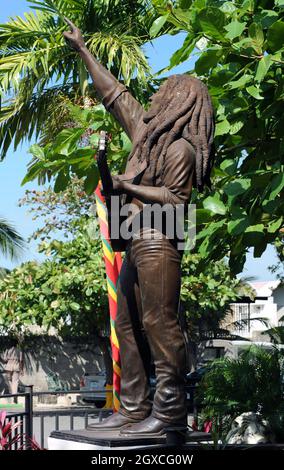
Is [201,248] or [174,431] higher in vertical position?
[201,248]

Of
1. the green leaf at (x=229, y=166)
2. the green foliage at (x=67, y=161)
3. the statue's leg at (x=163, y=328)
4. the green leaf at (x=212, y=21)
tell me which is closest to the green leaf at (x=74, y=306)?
the green foliage at (x=67, y=161)

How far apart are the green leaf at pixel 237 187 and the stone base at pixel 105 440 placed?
5.88 ft

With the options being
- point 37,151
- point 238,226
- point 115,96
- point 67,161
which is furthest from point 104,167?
point 37,151

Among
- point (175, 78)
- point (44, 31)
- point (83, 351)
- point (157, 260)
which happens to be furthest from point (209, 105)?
point (83, 351)

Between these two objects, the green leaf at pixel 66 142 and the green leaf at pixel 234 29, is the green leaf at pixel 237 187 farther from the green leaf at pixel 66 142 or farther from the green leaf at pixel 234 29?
the green leaf at pixel 66 142

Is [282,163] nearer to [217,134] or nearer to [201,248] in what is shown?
[217,134]

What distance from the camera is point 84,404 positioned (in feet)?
87.5

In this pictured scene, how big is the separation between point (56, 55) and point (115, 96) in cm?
821

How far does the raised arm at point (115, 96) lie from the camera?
5.71m

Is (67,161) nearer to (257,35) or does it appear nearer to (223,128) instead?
(223,128)

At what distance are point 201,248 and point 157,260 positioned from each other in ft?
5.94

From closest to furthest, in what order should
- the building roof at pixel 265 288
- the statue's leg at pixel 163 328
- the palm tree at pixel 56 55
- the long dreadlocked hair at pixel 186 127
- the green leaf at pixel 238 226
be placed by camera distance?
the statue's leg at pixel 163 328 → the long dreadlocked hair at pixel 186 127 → the green leaf at pixel 238 226 → the palm tree at pixel 56 55 → the building roof at pixel 265 288

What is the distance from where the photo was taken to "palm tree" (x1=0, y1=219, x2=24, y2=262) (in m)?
25.3

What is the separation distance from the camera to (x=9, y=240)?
25.3 m
